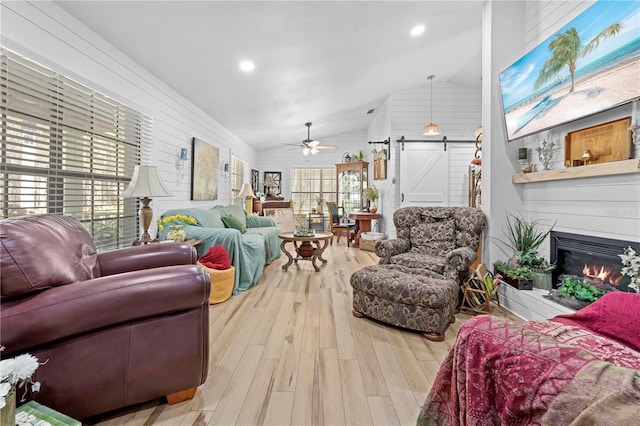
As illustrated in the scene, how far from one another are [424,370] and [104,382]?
1.77 m

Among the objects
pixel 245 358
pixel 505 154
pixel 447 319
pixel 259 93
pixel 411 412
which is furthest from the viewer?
pixel 259 93

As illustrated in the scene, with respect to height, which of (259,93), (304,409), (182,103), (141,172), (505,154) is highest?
(259,93)

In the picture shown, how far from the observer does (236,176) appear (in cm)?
648

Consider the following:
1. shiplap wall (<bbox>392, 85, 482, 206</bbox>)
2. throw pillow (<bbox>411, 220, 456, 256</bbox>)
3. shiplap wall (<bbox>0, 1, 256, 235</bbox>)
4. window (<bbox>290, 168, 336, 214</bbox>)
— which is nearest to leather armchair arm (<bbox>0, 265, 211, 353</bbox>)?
shiplap wall (<bbox>0, 1, 256, 235</bbox>)

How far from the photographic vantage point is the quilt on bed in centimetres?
53

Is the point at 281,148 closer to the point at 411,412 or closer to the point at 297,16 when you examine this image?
the point at 297,16

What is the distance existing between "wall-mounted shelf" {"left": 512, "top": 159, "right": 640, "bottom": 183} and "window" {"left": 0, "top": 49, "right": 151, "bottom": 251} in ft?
13.5

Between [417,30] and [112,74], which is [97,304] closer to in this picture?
[112,74]

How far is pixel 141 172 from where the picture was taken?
2566 millimetres

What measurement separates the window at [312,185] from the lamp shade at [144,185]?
5.95m

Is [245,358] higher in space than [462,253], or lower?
lower

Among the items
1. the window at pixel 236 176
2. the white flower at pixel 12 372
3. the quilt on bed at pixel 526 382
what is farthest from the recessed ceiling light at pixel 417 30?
the white flower at pixel 12 372

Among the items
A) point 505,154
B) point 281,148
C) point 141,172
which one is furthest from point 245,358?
point 281,148

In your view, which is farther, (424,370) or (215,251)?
(215,251)
